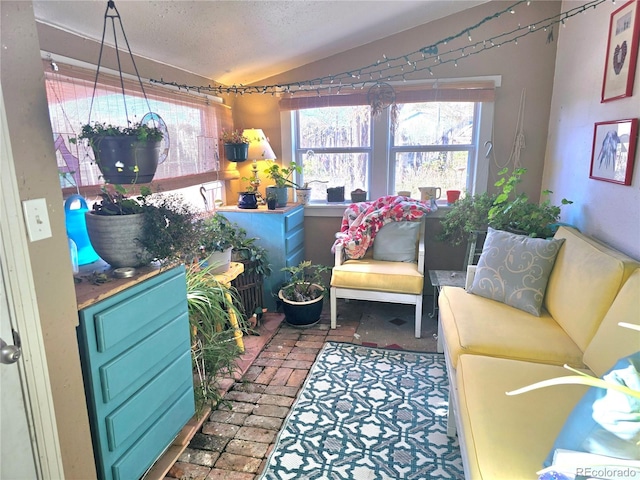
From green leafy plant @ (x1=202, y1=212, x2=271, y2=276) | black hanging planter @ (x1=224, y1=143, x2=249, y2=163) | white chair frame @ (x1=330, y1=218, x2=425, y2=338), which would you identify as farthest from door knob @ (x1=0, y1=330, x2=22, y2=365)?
black hanging planter @ (x1=224, y1=143, x2=249, y2=163)

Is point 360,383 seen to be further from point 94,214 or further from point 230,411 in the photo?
point 94,214

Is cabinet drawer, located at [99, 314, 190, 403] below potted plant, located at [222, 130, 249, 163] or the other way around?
below

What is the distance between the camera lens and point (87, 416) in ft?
4.36

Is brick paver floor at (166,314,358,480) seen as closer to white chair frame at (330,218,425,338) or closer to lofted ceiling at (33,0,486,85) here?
white chair frame at (330,218,425,338)

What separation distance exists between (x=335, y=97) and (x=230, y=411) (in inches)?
101

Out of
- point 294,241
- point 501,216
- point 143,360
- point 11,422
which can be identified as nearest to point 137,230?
point 143,360

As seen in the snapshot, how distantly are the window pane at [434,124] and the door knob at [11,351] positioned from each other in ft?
10.2

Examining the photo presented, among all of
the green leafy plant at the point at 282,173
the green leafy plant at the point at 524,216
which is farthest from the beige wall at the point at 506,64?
the green leafy plant at the point at 282,173

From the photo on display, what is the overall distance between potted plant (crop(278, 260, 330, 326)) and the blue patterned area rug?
0.50 m

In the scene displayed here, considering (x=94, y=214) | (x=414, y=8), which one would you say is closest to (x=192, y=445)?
(x=94, y=214)

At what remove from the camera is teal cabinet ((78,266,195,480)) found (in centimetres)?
135

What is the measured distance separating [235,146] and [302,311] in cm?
143

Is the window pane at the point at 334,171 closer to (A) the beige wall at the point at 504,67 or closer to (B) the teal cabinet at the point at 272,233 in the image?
(B) the teal cabinet at the point at 272,233

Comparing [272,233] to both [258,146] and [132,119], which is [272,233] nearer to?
[258,146]
